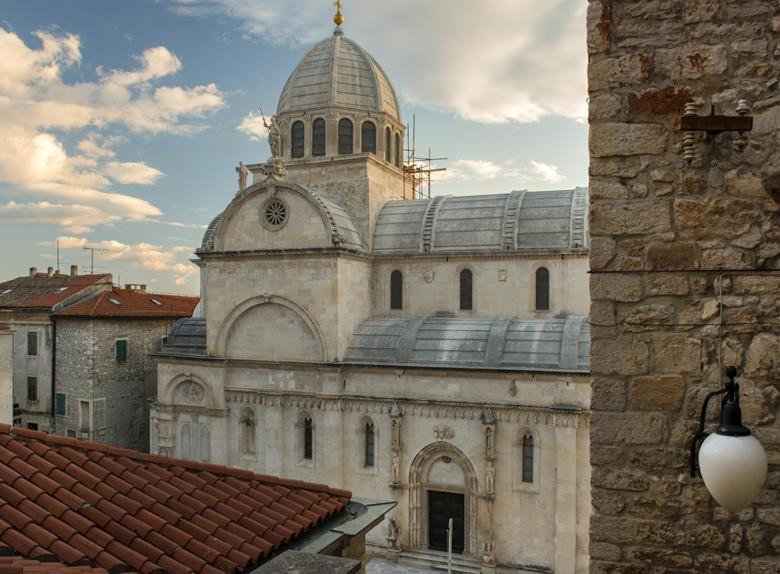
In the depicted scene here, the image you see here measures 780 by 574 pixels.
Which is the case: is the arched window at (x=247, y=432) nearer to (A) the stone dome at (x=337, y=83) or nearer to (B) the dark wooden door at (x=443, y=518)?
(B) the dark wooden door at (x=443, y=518)

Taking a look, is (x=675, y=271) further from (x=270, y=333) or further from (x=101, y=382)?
(x=101, y=382)

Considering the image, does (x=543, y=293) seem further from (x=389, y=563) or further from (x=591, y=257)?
(x=591, y=257)

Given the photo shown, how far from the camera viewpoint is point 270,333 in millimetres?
19703

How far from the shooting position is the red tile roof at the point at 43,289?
27.7 m

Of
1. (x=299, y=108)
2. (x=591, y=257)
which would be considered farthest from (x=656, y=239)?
(x=299, y=108)

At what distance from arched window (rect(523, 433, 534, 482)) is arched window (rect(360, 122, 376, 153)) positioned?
39.4 feet

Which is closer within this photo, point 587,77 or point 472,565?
point 587,77

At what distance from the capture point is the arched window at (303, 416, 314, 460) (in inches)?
744

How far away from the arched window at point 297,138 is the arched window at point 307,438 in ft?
32.3

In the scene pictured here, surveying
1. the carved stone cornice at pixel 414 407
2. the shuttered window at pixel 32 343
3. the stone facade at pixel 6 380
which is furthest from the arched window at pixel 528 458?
the shuttered window at pixel 32 343

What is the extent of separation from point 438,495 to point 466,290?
640 cm

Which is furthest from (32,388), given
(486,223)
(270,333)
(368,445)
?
(486,223)

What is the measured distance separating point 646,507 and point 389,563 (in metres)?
14.3

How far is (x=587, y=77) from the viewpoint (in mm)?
4344
